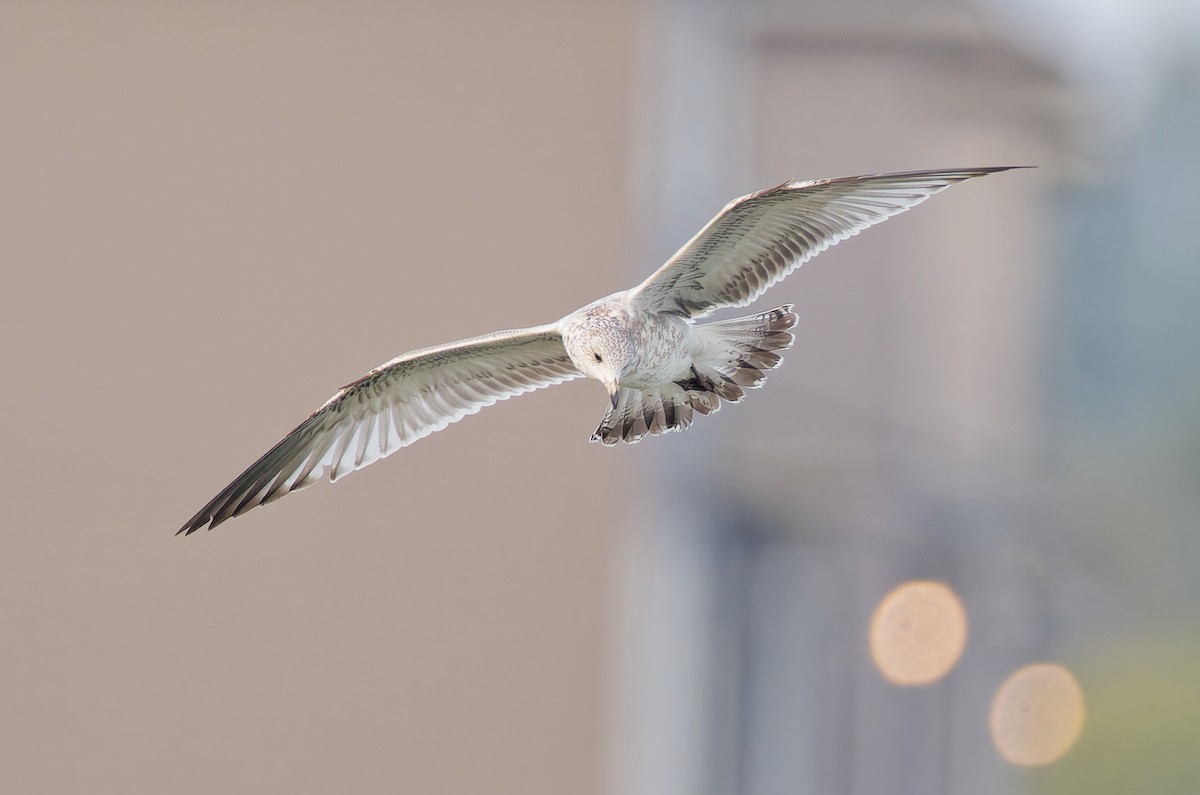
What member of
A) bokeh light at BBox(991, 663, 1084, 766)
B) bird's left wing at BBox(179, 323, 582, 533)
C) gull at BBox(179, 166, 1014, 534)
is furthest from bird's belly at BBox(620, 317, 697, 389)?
bokeh light at BBox(991, 663, 1084, 766)

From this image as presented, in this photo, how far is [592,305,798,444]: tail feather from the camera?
11.1ft

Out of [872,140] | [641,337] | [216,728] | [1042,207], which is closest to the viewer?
[641,337]

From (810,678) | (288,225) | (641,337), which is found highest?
(288,225)

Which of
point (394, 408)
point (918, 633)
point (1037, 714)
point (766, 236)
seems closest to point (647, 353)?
point (766, 236)

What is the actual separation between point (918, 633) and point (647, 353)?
14.0ft

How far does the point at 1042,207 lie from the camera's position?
827 cm

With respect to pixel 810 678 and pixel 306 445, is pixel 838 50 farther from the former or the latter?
pixel 306 445

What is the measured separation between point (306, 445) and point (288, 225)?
2.25 m

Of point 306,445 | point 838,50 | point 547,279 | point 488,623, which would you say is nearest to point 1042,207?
point 838,50

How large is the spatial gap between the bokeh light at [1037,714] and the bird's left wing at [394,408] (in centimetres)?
402

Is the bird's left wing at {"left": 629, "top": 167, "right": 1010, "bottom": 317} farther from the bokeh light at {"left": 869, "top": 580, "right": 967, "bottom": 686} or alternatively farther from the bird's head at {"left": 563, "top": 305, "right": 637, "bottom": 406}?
the bokeh light at {"left": 869, "top": 580, "right": 967, "bottom": 686}

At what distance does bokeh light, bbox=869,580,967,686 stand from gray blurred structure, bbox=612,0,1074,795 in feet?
0.17

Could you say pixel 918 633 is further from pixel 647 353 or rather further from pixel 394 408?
pixel 647 353

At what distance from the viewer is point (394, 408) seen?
379 cm
